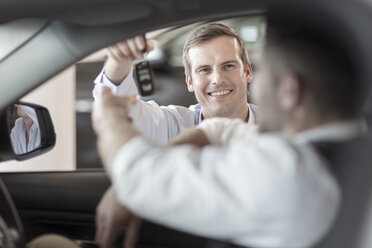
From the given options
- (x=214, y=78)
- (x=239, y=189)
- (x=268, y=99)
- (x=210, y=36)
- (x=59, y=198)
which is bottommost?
(x=59, y=198)

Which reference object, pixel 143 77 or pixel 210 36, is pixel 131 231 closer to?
pixel 143 77

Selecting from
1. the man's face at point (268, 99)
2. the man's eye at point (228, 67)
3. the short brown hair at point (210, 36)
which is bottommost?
the man's face at point (268, 99)

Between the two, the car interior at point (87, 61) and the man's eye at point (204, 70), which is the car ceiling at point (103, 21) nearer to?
the car interior at point (87, 61)

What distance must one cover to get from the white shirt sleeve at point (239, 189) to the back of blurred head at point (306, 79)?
0.17 ft

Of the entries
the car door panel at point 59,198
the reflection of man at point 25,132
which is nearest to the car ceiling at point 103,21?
the reflection of man at point 25,132

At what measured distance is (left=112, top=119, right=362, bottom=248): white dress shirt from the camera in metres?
0.65

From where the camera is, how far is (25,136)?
53.7 inches

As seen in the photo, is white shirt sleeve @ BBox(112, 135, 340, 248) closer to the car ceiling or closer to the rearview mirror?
the car ceiling

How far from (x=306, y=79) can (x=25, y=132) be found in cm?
91

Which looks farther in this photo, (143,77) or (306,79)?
(143,77)

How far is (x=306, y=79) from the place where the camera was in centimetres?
69

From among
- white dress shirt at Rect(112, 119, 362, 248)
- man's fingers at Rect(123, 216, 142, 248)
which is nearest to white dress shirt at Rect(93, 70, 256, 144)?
man's fingers at Rect(123, 216, 142, 248)

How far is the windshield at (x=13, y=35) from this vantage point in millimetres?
930

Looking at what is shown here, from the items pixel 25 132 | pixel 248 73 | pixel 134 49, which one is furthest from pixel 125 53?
pixel 248 73
